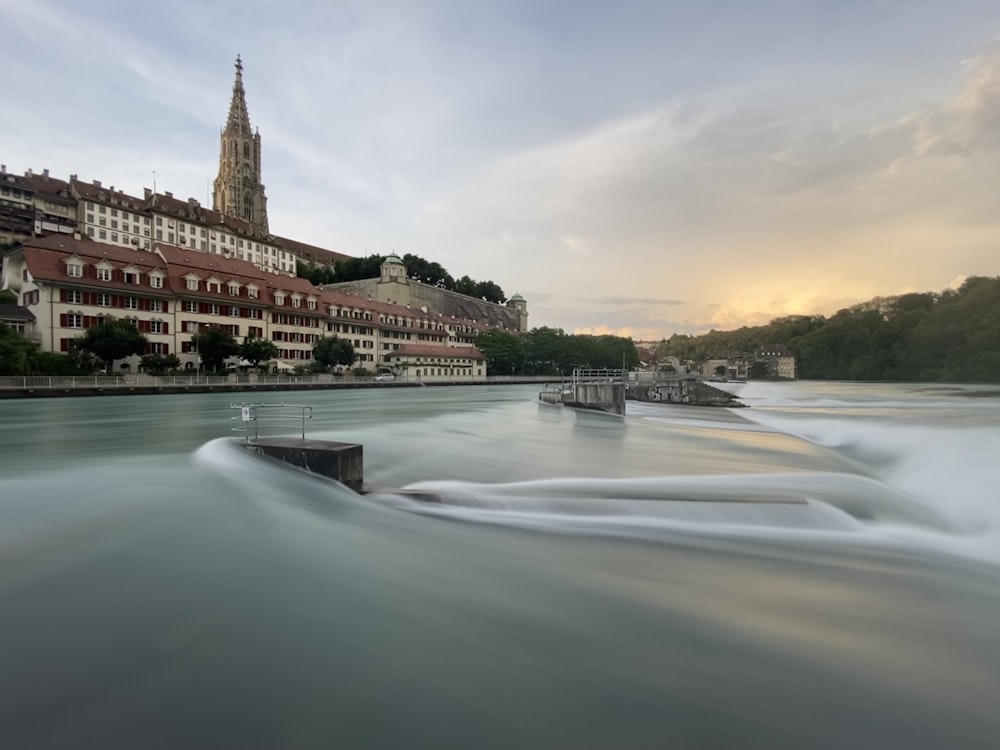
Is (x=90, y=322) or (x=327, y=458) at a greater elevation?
(x=90, y=322)

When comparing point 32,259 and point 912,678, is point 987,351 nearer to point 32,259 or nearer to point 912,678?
point 912,678

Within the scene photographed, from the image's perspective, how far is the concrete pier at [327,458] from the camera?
9.61 m

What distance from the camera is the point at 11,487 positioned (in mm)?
9781

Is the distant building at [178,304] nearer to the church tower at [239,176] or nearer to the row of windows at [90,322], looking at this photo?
the row of windows at [90,322]

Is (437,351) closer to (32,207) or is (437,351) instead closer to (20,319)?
(20,319)

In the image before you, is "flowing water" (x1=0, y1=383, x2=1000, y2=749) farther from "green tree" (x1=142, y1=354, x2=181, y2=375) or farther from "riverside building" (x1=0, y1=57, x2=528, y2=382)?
"riverside building" (x1=0, y1=57, x2=528, y2=382)

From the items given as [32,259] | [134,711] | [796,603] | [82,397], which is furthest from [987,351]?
[32,259]

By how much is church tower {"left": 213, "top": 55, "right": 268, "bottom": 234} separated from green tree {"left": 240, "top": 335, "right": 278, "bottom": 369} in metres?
82.6

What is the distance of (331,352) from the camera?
66938 mm

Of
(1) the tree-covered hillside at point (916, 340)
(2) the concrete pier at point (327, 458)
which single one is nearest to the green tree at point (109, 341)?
(2) the concrete pier at point (327, 458)

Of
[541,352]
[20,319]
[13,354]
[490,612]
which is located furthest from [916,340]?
[20,319]

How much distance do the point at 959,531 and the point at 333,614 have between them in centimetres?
899

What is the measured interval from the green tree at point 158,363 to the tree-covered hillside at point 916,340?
81.4 metres

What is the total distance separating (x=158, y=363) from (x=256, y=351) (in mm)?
8910
